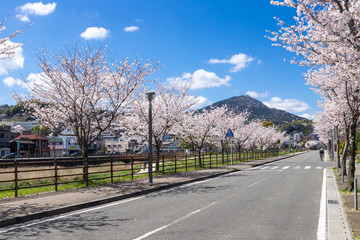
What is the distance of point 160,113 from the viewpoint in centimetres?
2383

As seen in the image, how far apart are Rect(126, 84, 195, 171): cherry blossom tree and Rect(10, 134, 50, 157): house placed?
58.9 meters

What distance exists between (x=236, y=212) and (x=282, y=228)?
1.89 metres

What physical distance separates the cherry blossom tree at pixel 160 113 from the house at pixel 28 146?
5888 cm

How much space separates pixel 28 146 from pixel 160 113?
71352 millimetres

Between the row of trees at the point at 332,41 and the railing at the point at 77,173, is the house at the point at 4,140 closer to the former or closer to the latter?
the railing at the point at 77,173

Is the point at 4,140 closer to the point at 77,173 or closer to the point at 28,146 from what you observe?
the point at 28,146

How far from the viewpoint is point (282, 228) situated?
680 centimetres

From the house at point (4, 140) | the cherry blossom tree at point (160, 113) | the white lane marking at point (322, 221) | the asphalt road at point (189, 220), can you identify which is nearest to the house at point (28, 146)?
the house at point (4, 140)

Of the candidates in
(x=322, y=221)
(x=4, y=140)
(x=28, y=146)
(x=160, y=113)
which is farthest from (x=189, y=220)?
(x=28, y=146)

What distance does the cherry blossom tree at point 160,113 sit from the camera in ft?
75.3

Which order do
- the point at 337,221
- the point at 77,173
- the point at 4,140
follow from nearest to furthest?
the point at 337,221 < the point at 77,173 < the point at 4,140

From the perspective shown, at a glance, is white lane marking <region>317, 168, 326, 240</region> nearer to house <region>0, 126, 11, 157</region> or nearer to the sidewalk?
the sidewalk

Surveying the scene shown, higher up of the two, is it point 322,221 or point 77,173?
point 322,221

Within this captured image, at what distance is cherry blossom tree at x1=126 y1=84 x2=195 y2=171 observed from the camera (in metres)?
22.9
